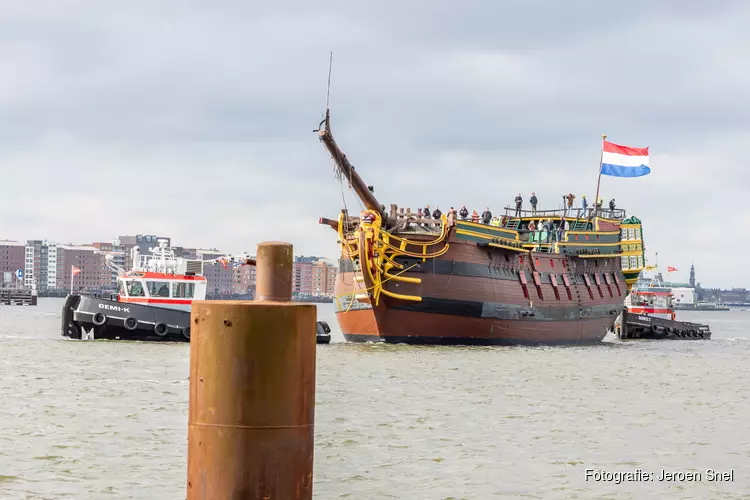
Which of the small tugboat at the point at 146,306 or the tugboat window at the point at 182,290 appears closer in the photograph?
the small tugboat at the point at 146,306

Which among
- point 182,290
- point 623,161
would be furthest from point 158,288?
point 623,161

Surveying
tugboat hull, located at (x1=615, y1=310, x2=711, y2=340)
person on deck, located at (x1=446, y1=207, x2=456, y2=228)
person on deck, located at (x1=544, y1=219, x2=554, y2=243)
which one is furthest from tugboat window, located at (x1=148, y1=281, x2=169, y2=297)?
tugboat hull, located at (x1=615, y1=310, x2=711, y2=340)

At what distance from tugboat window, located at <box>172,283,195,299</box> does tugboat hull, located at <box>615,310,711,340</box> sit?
122 ft

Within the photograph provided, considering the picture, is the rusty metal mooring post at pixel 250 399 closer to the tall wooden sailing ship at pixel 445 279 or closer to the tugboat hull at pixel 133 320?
the tugboat hull at pixel 133 320

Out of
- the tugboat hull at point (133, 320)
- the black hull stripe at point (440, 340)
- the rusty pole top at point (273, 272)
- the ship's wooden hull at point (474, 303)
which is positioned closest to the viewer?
the rusty pole top at point (273, 272)

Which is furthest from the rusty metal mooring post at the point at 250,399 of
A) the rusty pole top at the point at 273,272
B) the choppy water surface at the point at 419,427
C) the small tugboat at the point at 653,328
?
the small tugboat at the point at 653,328

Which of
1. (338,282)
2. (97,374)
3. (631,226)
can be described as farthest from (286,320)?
(631,226)

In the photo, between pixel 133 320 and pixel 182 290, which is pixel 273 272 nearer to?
pixel 133 320

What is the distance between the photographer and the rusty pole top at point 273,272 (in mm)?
8633

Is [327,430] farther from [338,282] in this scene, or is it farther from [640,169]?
[640,169]

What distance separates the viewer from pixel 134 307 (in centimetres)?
4500

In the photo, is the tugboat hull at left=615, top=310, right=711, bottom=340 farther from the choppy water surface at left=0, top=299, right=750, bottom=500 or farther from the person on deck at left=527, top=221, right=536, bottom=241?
the choppy water surface at left=0, top=299, right=750, bottom=500

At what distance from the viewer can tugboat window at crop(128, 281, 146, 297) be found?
153 ft

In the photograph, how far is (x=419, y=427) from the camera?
73.8 feet
